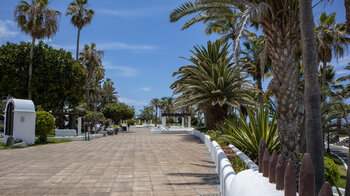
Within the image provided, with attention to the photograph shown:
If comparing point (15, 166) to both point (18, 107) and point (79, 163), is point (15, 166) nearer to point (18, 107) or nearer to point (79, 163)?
point (79, 163)

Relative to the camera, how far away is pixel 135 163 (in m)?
9.30

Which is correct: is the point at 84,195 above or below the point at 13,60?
below

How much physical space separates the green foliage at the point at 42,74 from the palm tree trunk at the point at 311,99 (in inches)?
1110

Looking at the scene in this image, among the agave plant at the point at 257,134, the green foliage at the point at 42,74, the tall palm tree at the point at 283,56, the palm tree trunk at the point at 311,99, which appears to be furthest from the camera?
the green foliage at the point at 42,74

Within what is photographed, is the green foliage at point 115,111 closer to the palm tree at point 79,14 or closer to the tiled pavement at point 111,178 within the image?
the palm tree at point 79,14

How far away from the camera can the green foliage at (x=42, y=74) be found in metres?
26.9

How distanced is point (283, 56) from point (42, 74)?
2775 centimetres

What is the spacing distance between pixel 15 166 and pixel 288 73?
8.92 m

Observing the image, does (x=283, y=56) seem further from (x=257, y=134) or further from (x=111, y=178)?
(x=111, y=178)

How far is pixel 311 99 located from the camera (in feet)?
13.1

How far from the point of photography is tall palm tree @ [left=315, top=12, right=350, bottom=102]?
21.8m

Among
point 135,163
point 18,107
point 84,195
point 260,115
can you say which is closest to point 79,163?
point 135,163

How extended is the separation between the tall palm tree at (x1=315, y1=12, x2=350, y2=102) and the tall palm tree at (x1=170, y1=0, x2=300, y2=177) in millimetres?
18210

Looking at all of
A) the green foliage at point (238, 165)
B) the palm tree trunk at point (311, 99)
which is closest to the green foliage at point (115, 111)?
the green foliage at point (238, 165)
